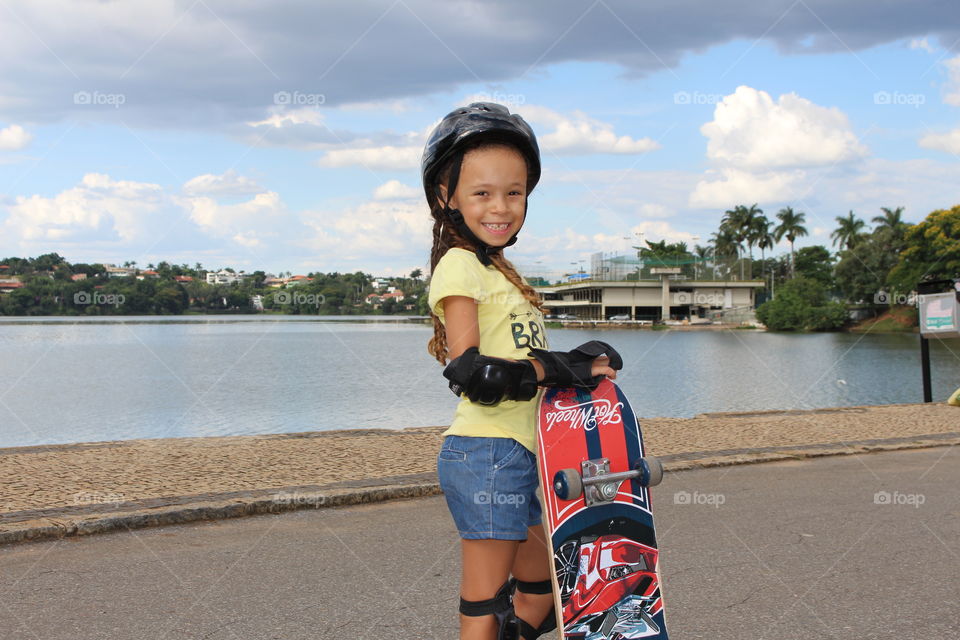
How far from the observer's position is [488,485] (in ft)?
7.86

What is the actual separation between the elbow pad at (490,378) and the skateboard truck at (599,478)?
27 cm

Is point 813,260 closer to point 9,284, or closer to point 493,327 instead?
point 9,284

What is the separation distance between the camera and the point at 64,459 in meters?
7.28

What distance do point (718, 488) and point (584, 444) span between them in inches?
184

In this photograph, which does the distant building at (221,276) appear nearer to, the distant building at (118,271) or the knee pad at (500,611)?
the distant building at (118,271)

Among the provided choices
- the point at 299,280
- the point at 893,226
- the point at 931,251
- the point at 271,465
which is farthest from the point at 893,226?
the point at 271,465

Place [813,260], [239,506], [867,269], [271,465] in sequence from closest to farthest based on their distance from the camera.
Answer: [239,506]
[271,465]
[867,269]
[813,260]

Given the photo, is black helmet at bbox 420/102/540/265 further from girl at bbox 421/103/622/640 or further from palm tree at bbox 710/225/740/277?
palm tree at bbox 710/225/740/277

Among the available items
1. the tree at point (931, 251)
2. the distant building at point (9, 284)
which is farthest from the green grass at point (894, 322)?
the distant building at point (9, 284)

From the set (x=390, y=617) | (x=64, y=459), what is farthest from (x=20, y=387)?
(x=390, y=617)

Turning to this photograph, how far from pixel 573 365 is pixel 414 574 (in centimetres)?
237

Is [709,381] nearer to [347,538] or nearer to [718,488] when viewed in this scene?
[718,488]

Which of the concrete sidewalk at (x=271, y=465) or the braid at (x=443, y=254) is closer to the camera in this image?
the braid at (x=443, y=254)

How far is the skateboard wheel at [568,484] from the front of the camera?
2326 millimetres
